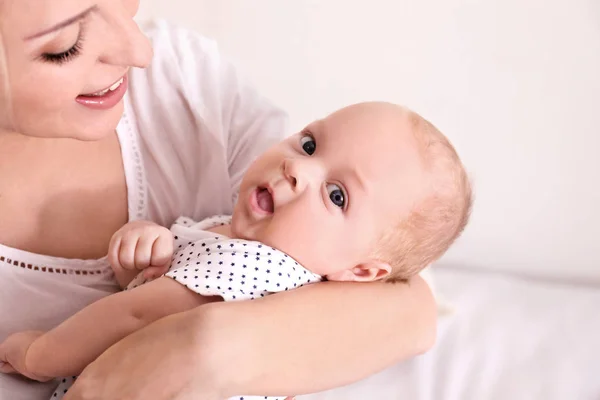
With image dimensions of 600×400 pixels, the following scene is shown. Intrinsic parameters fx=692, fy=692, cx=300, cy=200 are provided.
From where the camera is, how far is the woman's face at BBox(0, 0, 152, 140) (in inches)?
26.9

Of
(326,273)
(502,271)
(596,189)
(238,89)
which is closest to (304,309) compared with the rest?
(326,273)

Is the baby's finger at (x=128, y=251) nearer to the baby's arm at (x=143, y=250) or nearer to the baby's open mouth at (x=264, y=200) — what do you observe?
the baby's arm at (x=143, y=250)

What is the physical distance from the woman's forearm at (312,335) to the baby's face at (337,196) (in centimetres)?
6

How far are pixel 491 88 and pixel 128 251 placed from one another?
999 millimetres

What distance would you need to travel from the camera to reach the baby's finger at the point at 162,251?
939 millimetres

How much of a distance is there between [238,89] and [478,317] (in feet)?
2.03

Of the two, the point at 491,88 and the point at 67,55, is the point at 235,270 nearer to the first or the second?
the point at 67,55

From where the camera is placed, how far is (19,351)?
0.85 metres

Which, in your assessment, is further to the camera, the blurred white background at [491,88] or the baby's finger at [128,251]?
the blurred white background at [491,88]

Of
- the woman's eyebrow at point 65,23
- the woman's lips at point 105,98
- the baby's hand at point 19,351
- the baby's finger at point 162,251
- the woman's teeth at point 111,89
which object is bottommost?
the baby's hand at point 19,351

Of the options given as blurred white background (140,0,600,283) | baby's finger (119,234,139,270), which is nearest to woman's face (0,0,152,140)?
baby's finger (119,234,139,270)

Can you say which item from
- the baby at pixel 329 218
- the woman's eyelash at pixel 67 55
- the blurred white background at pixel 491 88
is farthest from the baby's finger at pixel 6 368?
the blurred white background at pixel 491 88

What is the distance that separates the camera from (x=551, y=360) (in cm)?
122

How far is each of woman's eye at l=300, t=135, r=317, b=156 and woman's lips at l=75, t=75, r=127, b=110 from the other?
284 millimetres
